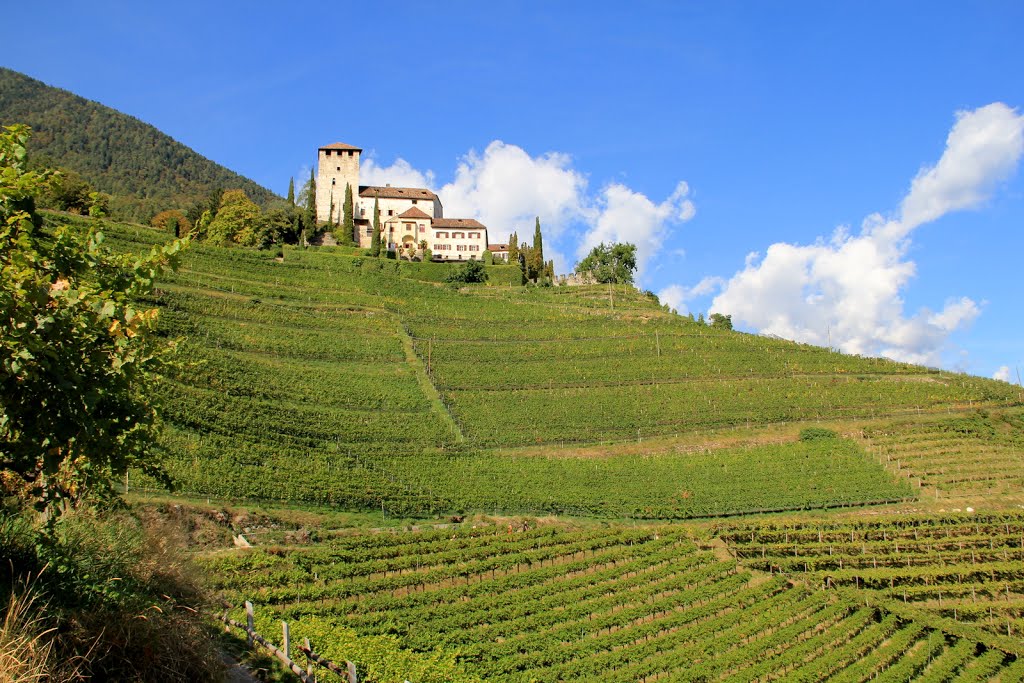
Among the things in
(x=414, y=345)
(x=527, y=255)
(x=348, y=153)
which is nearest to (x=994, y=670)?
(x=414, y=345)

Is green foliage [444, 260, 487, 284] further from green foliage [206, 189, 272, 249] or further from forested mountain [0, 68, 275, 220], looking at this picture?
forested mountain [0, 68, 275, 220]

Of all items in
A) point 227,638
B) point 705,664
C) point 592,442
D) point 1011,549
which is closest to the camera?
point 227,638

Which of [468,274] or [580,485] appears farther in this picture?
[468,274]

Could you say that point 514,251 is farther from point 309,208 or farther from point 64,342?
point 64,342

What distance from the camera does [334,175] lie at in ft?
325

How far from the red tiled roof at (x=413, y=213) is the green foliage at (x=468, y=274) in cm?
1775

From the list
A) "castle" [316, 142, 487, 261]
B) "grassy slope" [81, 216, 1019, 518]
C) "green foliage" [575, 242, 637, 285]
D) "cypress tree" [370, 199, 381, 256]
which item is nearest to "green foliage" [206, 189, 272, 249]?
"grassy slope" [81, 216, 1019, 518]

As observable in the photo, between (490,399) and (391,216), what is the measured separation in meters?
52.4

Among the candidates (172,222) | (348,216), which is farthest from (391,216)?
(172,222)

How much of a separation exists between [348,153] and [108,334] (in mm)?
96464

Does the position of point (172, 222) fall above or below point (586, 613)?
above

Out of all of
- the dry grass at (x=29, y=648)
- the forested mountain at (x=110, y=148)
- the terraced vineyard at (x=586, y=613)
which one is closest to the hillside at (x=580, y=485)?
the terraced vineyard at (x=586, y=613)

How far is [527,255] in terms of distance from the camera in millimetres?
94188

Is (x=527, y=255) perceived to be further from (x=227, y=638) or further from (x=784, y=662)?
(x=227, y=638)
